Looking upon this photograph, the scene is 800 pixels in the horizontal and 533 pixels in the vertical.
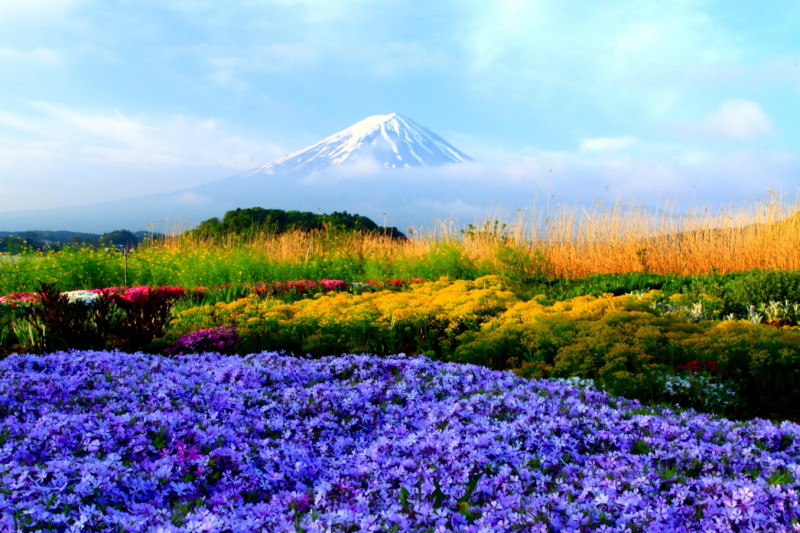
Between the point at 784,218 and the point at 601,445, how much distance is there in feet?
47.3

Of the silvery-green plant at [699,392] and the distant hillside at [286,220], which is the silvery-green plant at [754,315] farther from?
the distant hillside at [286,220]

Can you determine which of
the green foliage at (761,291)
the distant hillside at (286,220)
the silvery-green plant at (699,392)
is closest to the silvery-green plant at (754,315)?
the green foliage at (761,291)

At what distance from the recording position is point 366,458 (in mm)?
2445

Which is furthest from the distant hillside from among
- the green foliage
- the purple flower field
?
the purple flower field

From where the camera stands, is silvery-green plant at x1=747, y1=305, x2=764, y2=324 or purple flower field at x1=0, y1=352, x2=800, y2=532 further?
silvery-green plant at x1=747, y1=305, x2=764, y2=324

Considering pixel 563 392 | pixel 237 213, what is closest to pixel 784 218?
pixel 563 392

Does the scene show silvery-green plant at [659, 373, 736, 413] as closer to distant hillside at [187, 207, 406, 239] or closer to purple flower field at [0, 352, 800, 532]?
purple flower field at [0, 352, 800, 532]

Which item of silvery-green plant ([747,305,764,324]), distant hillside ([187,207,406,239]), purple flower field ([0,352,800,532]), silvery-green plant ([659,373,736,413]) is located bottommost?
silvery-green plant ([659,373,736,413])

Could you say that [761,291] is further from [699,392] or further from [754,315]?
[699,392]

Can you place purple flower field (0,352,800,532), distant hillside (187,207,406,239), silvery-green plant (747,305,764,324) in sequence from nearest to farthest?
purple flower field (0,352,800,532), silvery-green plant (747,305,764,324), distant hillside (187,207,406,239)

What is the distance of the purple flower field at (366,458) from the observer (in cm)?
194

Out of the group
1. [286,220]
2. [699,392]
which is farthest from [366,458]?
[286,220]

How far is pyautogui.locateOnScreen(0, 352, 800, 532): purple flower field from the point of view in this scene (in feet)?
6.38

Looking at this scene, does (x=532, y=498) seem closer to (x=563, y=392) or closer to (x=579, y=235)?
(x=563, y=392)
